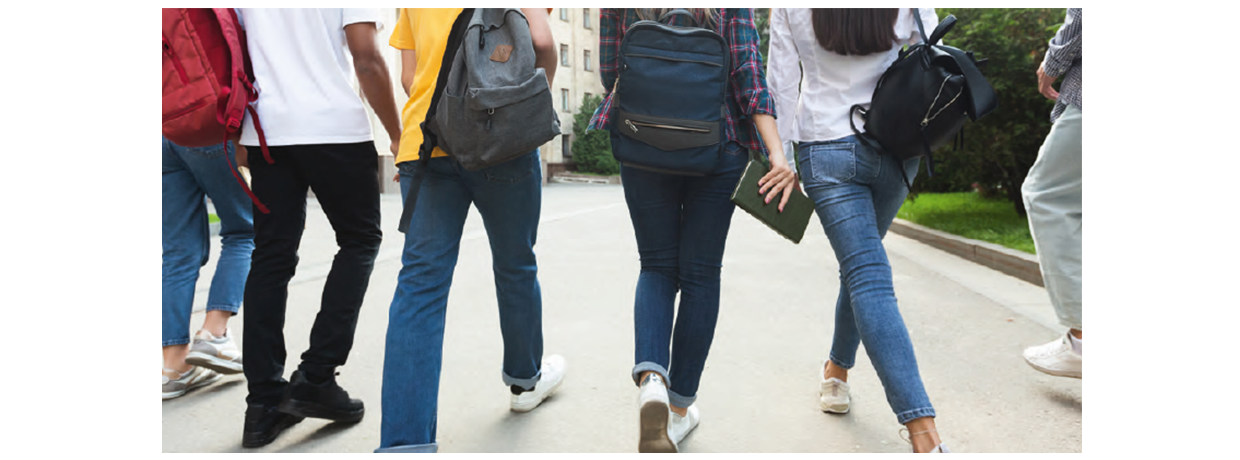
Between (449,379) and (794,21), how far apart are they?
2.00 metres

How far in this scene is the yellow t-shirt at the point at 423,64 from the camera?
2.28m

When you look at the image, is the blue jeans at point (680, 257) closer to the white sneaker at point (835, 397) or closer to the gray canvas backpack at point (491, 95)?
the gray canvas backpack at point (491, 95)

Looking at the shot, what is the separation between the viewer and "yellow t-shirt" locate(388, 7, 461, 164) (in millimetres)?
2275

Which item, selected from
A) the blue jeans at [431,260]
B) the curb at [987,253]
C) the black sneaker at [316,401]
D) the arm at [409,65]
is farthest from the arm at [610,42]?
the curb at [987,253]

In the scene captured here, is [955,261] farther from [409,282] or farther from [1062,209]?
[409,282]

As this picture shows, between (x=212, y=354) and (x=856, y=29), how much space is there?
253 centimetres

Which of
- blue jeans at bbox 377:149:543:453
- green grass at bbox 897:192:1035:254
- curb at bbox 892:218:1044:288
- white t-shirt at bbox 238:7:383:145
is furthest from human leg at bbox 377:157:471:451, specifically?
green grass at bbox 897:192:1035:254

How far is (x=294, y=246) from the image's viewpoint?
275cm

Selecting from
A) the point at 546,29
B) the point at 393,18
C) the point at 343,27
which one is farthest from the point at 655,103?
the point at 393,18

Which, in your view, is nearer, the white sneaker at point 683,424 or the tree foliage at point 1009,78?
the white sneaker at point 683,424

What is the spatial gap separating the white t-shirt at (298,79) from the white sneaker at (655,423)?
1216 millimetres

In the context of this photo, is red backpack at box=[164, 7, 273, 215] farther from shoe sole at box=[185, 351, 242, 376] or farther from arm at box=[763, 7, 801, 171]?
arm at box=[763, 7, 801, 171]

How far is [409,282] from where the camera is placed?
2297mm

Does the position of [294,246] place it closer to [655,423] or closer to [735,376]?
[655,423]
